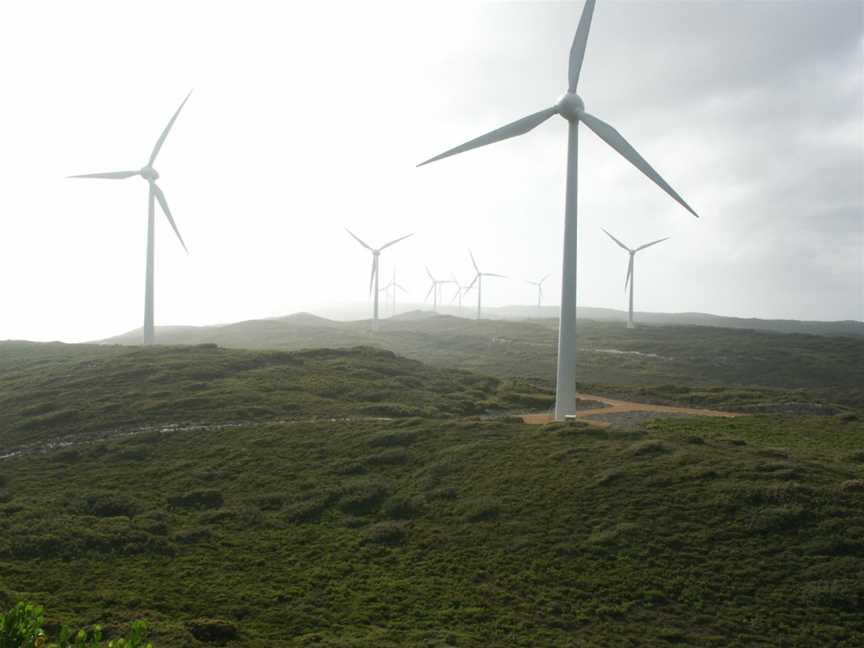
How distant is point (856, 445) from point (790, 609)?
97.0ft

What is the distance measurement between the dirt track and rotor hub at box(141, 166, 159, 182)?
2698 inches

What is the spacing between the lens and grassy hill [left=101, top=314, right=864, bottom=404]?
103750mm

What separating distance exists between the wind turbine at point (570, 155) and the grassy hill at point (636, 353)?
4023 cm

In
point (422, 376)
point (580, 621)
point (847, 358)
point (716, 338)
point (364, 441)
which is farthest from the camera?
point (716, 338)

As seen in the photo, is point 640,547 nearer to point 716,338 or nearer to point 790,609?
point 790,609

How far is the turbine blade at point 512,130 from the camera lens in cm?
5022

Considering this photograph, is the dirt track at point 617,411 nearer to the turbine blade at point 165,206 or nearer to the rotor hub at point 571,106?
the rotor hub at point 571,106

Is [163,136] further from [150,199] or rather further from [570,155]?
[570,155]

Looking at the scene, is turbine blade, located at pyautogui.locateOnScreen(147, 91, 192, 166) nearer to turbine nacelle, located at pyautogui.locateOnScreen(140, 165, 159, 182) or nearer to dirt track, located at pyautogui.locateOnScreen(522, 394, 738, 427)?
turbine nacelle, located at pyautogui.locateOnScreen(140, 165, 159, 182)

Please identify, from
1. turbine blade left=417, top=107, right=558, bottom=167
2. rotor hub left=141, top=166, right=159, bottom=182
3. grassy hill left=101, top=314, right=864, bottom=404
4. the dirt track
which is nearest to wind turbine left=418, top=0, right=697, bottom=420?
turbine blade left=417, top=107, right=558, bottom=167

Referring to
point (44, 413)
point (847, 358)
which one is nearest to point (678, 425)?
point (44, 413)

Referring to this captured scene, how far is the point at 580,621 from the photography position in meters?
22.6

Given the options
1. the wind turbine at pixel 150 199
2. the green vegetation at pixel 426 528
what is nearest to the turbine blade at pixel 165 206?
the wind turbine at pixel 150 199

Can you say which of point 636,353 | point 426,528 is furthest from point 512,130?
point 636,353
